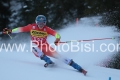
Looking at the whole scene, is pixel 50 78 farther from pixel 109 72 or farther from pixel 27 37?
pixel 27 37

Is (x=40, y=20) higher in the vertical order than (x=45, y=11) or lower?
lower

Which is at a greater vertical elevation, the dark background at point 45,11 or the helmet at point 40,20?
the dark background at point 45,11

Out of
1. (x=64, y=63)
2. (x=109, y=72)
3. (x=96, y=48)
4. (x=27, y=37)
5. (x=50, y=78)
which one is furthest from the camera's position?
(x=27, y=37)

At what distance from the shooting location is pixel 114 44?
324 inches

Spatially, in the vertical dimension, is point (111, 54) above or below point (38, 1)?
below

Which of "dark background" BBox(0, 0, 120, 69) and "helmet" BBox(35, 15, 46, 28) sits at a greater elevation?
"dark background" BBox(0, 0, 120, 69)

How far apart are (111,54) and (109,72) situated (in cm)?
263

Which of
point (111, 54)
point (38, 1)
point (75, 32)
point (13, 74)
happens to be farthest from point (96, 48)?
point (38, 1)

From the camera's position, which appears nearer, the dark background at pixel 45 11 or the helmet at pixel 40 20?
the helmet at pixel 40 20

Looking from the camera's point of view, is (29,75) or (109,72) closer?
(29,75)

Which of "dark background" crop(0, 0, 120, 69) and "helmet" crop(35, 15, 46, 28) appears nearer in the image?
"helmet" crop(35, 15, 46, 28)

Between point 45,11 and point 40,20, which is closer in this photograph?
point 40,20

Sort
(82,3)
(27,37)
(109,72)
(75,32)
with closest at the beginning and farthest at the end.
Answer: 1. (109,72)
2. (75,32)
3. (27,37)
4. (82,3)

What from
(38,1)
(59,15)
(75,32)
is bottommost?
(75,32)
